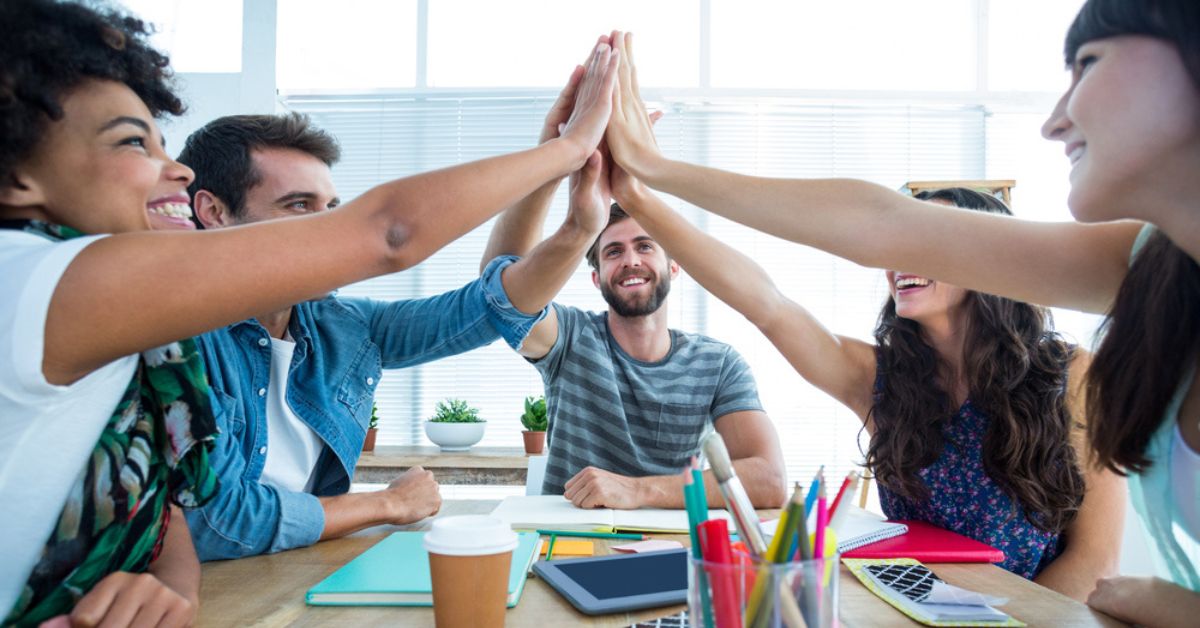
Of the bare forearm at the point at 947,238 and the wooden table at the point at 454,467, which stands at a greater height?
the bare forearm at the point at 947,238

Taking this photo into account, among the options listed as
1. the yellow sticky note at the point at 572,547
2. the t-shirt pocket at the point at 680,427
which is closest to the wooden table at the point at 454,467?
the t-shirt pocket at the point at 680,427

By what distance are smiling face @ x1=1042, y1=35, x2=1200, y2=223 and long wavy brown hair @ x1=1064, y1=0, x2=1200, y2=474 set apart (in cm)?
3

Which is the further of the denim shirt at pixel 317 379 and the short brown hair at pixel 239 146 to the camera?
the short brown hair at pixel 239 146

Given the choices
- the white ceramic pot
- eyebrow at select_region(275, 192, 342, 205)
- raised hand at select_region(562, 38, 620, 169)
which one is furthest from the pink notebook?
the white ceramic pot

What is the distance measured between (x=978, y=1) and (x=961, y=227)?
4075mm

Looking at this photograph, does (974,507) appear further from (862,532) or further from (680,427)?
(680,427)

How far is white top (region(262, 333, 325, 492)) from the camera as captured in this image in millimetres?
1423

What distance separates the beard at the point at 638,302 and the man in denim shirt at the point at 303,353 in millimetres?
551

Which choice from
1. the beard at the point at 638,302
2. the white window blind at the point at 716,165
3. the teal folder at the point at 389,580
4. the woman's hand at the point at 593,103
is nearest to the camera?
the teal folder at the point at 389,580

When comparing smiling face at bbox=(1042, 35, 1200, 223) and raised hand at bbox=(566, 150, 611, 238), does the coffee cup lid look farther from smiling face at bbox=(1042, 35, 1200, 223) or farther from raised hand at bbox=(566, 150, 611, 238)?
raised hand at bbox=(566, 150, 611, 238)

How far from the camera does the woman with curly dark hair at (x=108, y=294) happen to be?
0.68m

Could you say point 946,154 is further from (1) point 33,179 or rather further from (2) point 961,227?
(1) point 33,179

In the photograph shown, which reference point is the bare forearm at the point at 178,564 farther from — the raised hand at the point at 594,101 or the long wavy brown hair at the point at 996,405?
the long wavy brown hair at the point at 996,405

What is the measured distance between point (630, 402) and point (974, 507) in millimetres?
892
